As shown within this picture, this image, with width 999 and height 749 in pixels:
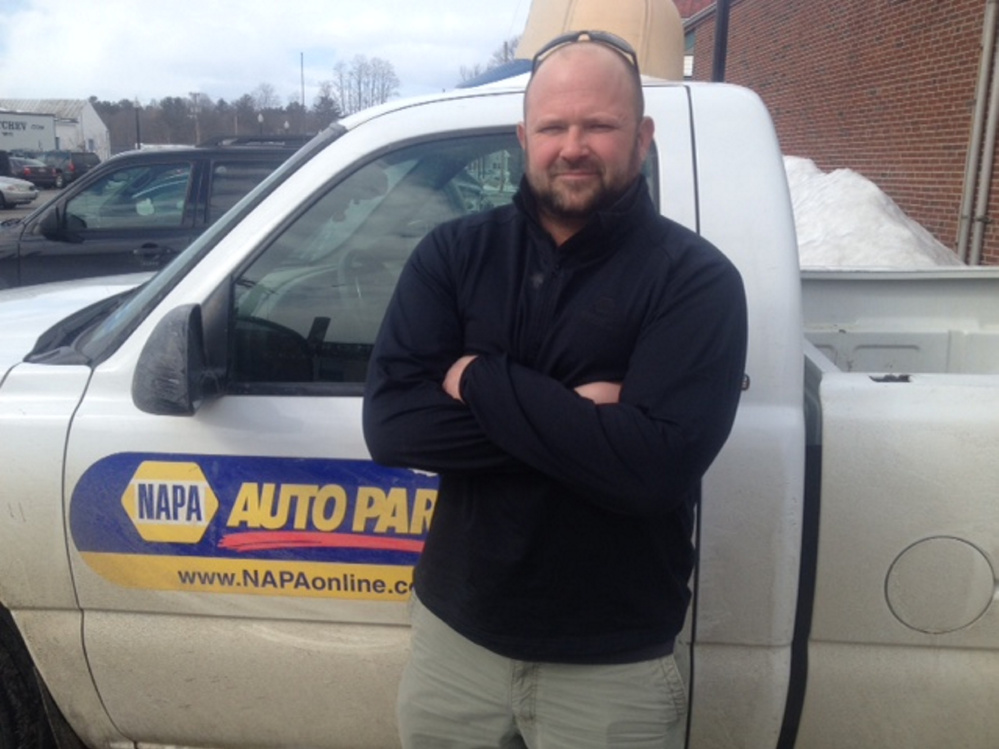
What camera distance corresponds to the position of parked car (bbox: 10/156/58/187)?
132ft

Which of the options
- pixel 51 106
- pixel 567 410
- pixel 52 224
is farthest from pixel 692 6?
pixel 51 106

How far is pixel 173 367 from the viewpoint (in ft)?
6.81

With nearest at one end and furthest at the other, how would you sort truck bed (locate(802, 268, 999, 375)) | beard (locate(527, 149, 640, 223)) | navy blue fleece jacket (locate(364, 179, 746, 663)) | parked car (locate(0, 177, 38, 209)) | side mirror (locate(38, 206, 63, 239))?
navy blue fleece jacket (locate(364, 179, 746, 663))
beard (locate(527, 149, 640, 223))
truck bed (locate(802, 268, 999, 375))
side mirror (locate(38, 206, 63, 239))
parked car (locate(0, 177, 38, 209))

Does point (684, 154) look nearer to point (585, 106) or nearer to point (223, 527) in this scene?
point (585, 106)

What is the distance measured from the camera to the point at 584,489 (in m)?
1.54

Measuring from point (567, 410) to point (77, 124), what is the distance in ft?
235

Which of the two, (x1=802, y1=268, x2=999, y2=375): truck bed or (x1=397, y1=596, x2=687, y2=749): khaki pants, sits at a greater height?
(x1=802, y1=268, x2=999, y2=375): truck bed

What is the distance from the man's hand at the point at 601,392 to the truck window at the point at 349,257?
2.63ft

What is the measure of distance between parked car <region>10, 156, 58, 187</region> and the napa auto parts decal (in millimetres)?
42839

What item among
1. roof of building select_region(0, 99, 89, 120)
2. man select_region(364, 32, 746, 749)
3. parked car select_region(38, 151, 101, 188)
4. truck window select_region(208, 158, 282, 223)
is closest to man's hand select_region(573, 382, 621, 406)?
man select_region(364, 32, 746, 749)

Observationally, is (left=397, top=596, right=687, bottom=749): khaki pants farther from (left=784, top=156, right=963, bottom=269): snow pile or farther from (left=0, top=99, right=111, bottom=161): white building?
(left=0, top=99, right=111, bottom=161): white building

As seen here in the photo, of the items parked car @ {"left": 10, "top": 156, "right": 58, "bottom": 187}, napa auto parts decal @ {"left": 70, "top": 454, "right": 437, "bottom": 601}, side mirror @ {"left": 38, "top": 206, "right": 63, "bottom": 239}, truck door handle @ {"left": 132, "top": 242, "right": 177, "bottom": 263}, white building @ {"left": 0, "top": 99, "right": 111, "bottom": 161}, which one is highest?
white building @ {"left": 0, "top": 99, "right": 111, "bottom": 161}

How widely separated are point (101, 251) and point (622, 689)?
6506 millimetres

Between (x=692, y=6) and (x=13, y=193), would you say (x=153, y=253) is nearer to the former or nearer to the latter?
(x=692, y=6)
